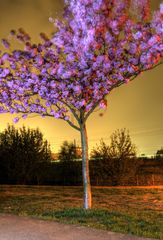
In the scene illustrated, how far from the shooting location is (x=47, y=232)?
9.71m

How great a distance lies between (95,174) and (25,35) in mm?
25835

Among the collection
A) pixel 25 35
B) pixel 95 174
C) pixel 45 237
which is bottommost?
pixel 45 237

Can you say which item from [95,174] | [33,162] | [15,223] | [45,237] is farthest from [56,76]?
[33,162]

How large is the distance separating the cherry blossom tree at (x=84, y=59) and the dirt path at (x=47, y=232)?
12.0 ft

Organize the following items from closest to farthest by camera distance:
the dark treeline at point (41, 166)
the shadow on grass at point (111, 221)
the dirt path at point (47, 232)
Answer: the dirt path at point (47, 232), the shadow on grass at point (111, 221), the dark treeline at point (41, 166)

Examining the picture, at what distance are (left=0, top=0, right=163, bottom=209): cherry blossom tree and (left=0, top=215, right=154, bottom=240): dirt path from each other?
3.66 metres

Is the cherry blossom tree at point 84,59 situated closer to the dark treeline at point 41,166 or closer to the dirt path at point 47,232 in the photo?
the dirt path at point 47,232

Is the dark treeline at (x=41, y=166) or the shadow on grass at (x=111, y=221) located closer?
the shadow on grass at (x=111, y=221)

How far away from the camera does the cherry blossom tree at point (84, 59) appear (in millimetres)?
12922

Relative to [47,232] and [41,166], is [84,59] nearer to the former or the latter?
[47,232]

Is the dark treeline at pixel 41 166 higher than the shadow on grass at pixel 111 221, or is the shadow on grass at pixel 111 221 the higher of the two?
the dark treeline at pixel 41 166

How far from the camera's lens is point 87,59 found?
13.2m

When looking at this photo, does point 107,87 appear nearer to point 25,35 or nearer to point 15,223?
point 25,35

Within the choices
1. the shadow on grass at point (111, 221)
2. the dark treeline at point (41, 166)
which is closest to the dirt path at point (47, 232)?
the shadow on grass at point (111, 221)
